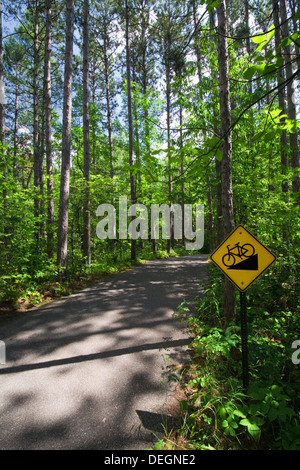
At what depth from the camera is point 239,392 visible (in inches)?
94.3

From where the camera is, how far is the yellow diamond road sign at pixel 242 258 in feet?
7.50

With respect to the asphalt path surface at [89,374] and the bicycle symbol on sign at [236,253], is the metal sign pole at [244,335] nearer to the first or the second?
the bicycle symbol on sign at [236,253]

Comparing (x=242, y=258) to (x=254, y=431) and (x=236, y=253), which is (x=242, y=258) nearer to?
(x=236, y=253)

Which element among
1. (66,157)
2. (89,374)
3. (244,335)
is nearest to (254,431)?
(244,335)

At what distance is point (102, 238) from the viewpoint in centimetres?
1352

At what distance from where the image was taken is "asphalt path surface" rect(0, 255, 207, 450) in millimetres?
2137

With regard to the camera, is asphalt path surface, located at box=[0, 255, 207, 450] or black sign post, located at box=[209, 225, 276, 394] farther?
black sign post, located at box=[209, 225, 276, 394]

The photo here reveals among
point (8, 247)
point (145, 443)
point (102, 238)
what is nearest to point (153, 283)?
point (8, 247)

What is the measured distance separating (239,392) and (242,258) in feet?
5.07

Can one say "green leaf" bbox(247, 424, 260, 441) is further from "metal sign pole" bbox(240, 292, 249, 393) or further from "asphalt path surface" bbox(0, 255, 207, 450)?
"asphalt path surface" bbox(0, 255, 207, 450)

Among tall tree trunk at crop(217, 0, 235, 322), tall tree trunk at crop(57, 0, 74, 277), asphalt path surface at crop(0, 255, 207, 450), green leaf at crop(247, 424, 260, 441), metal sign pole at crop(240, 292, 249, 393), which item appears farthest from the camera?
tall tree trunk at crop(57, 0, 74, 277)

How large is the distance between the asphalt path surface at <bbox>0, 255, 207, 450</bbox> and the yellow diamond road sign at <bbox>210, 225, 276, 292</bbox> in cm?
173

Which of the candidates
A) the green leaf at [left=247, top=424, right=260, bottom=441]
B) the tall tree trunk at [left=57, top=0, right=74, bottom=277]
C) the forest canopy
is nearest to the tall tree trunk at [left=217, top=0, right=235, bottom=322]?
the forest canopy

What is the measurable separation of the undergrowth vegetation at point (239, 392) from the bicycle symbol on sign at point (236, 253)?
1.20 metres
